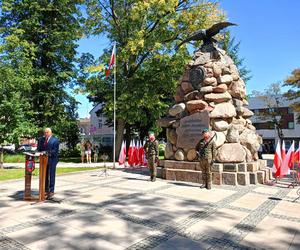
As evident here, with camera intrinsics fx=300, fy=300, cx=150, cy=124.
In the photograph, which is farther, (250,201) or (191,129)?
(191,129)

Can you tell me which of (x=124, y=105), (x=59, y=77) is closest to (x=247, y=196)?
(x=124, y=105)

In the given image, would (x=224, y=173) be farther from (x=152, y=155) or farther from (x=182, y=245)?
(x=182, y=245)

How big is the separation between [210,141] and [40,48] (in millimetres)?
19013

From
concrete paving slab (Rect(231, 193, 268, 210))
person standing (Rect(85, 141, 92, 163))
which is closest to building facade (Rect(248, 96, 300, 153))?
person standing (Rect(85, 141, 92, 163))

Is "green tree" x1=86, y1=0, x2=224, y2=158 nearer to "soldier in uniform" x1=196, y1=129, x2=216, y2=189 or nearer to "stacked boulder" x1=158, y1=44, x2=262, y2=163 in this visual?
"stacked boulder" x1=158, y1=44, x2=262, y2=163

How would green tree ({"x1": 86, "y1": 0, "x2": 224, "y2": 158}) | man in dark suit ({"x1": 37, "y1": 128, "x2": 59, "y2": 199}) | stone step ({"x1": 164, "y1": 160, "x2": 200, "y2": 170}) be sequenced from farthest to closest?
1. green tree ({"x1": 86, "y1": 0, "x2": 224, "y2": 158})
2. stone step ({"x1": 164, "y1": 160, "x2": 200, "y2": 170})
3. man in dark suit ({"x1": 37, "y1": 128, "x2": 59, "y2": 199})

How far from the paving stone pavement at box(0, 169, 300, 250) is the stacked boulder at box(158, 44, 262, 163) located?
207 centimetres

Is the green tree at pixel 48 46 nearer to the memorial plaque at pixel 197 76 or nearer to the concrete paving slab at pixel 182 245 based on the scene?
the memorial plaque at pixel 197 76

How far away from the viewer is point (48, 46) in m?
24.1

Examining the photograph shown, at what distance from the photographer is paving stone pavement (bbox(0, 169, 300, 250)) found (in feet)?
15.7

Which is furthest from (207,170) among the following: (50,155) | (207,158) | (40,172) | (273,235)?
(40,172)

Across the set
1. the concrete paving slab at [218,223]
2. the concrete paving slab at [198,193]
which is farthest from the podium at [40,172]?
the concrete paving slab at [218,223]

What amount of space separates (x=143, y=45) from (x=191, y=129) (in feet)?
36.0

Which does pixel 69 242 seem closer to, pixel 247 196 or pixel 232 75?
pixel 247 196
